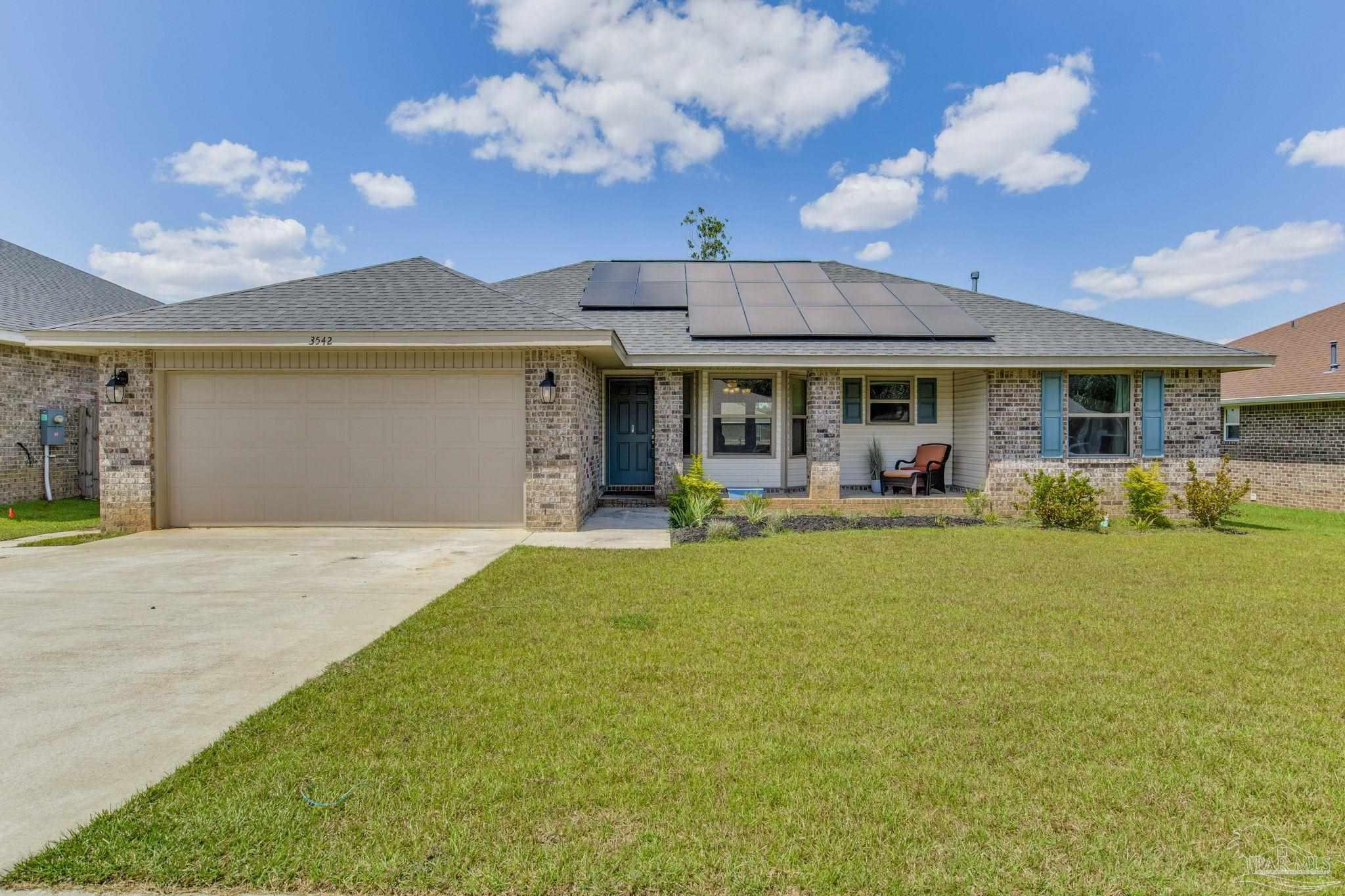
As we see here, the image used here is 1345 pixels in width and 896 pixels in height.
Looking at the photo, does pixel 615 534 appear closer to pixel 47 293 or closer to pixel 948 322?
pixel 948 322

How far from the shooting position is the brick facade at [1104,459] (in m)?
11.4

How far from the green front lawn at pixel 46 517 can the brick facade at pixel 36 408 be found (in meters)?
0.33

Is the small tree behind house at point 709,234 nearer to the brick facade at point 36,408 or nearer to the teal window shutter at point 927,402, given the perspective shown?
the teal window shutter at point 927,402

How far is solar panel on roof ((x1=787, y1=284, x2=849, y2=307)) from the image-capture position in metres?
13.6

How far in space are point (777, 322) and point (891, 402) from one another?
115 inches

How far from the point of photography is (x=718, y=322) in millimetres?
12336

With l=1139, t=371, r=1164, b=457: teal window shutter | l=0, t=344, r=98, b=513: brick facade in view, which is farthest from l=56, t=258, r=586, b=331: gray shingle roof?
l=1139, t=371, r=1164, b=457: teal window shutter

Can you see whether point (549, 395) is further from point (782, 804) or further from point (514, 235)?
point (514, 235)

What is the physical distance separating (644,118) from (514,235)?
5.92m

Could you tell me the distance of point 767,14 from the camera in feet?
39.8

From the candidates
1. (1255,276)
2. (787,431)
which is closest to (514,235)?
(787,431)

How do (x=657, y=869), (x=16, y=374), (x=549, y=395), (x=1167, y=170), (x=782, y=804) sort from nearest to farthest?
(x=657, y=869)
(x=782, y=804)
(x=549, y=395)
(x=16, y=374)
(x=1167, y=170)

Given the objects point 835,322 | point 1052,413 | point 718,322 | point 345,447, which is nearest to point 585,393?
point 718,322

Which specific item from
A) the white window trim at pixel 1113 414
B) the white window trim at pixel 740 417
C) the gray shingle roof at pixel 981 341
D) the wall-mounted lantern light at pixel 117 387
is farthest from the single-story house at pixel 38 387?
the white window trim at pixel 1113 414
